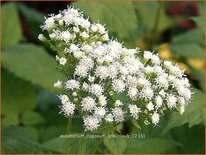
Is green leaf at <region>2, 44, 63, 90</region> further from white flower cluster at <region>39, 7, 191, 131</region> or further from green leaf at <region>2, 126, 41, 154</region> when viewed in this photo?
white flower cluster at <region>39, 7, 191, 131</region>

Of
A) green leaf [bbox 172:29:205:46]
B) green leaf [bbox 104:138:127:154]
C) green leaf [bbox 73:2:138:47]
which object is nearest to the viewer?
green leaf [bbox 104:138:127:154]

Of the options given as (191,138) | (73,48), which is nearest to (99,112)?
(73,48)

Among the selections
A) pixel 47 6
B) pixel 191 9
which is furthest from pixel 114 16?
pixel 191 9

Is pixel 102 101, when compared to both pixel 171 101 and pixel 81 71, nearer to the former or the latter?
pixel 81 71

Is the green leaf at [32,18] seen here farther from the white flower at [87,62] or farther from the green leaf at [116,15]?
the white flower at [87,62]

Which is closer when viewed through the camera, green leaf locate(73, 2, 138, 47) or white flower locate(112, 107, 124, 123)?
white flower locate(112, 107, 124, 123)

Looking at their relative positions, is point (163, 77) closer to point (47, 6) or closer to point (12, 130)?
point (12, 130)

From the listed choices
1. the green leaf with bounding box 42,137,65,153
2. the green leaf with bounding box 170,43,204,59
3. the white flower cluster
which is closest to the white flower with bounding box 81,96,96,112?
the white flower cluster

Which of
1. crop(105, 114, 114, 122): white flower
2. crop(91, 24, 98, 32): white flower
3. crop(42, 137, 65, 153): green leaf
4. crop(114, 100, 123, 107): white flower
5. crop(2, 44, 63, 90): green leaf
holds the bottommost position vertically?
crop(42, 137, 65, 153): green leaf
